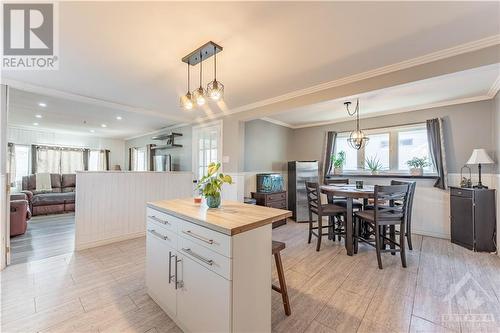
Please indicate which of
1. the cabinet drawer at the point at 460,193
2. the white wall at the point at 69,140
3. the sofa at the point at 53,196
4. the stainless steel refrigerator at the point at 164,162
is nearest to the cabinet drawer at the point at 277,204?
the cabinet drawer at the point at 460,193

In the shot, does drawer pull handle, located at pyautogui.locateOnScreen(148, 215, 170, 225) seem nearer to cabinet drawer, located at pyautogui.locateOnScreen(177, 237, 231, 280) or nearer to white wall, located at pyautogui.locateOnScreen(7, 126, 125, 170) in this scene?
cabinet drawer, located at pyautogui.locateOnScreen(177, 237, 231, 280)

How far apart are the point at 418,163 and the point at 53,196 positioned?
8.49 m

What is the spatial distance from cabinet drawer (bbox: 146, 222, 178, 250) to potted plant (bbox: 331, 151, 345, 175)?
4.22m

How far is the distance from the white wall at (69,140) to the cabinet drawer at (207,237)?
7880 mm

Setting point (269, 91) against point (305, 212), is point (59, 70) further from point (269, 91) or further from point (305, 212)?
point (305, 212)

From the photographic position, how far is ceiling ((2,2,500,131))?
62.9 inches

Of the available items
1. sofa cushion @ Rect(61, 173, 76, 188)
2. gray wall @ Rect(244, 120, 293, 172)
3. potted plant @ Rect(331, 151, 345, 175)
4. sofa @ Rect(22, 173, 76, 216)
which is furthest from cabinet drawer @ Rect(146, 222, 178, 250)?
sofa cushion @ Rect(61, 173, 76, 188)

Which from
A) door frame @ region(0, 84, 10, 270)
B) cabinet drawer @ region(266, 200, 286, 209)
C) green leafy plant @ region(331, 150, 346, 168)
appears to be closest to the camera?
door frame @ region(0, 84, 10, 270)

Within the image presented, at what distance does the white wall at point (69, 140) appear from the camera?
626cm

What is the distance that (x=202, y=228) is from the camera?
1.43 m

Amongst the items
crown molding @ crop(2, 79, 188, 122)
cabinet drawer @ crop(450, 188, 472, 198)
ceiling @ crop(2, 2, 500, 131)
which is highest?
ceiling @ crop(2, 2, 500, 131)

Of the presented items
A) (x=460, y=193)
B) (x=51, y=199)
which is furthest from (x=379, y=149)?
(x=51, y=199)

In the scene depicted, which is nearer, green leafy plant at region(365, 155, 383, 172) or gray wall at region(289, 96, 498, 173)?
gray wall at region(289, 96, 498, 173)

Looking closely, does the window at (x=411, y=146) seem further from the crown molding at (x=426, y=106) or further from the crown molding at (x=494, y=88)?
the crown molding at (x=494, y=88)
